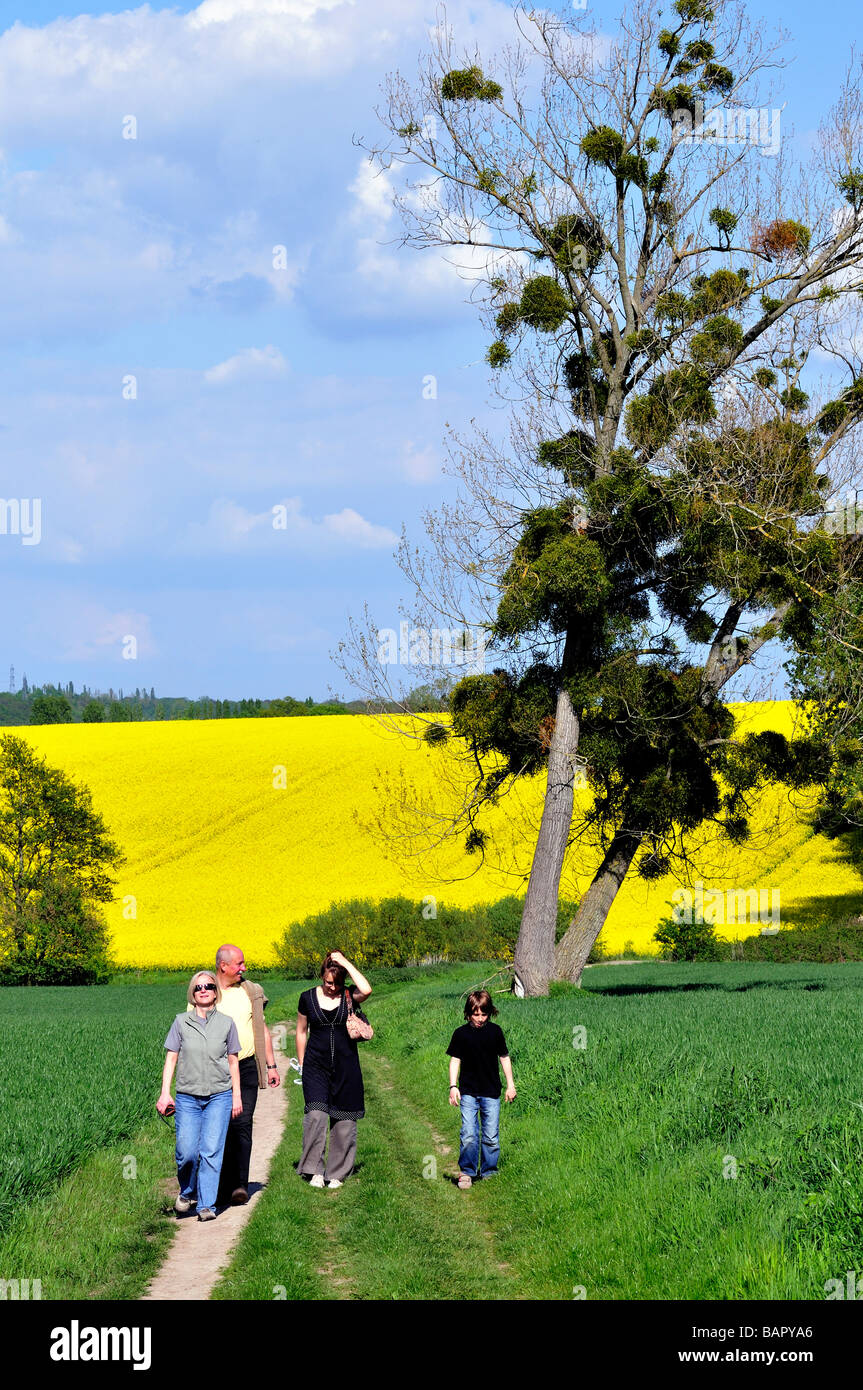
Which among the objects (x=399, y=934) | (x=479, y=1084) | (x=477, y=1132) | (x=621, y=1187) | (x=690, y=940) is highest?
(x=479, y=1084)

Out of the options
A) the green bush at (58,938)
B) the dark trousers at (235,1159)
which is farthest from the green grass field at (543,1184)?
the green bush at (58,938)

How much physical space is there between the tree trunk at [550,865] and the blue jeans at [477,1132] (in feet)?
46.7

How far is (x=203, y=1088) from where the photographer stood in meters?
9.71

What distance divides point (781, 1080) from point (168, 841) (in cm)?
5212

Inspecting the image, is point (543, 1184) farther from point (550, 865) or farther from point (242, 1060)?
point (550, 865)

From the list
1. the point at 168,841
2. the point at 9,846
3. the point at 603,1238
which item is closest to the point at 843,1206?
the point at 603,1238

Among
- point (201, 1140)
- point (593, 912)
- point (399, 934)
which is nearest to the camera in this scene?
point (201, 1140)

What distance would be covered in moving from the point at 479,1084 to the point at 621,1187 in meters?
2.18

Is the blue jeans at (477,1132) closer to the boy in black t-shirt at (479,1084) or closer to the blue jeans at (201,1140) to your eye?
the boy in black t-shirt at (479,1084)

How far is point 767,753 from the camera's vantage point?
2606 cm

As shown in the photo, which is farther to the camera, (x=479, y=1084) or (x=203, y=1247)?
(x=479, y=1084)

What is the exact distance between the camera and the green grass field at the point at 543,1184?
23.9 ft

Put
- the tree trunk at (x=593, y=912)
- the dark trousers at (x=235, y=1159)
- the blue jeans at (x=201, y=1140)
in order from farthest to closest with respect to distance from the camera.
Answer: the tree trunk at (x=593, y=912), the dark trousers at (x=235, y=1159), the blue jeans at (x=201, y=1140)

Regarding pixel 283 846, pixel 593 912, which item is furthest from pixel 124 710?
pixel 593 912
